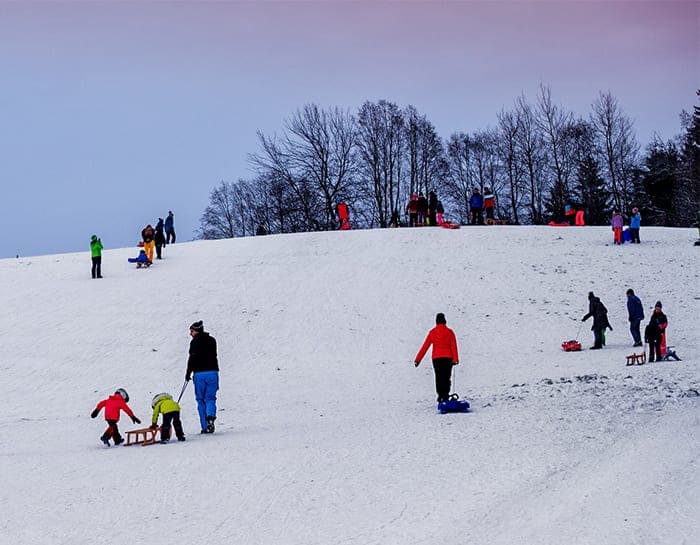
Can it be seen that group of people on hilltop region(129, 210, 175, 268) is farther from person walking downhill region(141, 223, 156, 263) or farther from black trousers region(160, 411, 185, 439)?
black trousers region(160, 411, 185, 439)

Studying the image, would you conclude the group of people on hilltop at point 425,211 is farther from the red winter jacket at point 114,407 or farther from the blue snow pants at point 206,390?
the red winter jacket at point 114,407

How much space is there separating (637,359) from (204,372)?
35.3ft

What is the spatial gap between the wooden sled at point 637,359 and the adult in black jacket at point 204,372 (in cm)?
979

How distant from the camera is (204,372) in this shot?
43.5 ft

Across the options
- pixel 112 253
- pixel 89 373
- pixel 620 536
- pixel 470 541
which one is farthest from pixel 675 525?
pixel 112 253

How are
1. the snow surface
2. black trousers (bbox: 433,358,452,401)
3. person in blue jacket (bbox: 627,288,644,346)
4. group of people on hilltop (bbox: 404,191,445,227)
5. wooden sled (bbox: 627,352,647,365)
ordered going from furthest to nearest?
group of people on hilltop (bbox: 404,191,445,227) < person in blue jacket (bbox: 627,288,644,346) < wooden sled (bbox: 627,352,647,365) < black trousers (bbox: 433,358,452,401) < the snow surface

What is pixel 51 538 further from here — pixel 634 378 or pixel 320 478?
pixel 634 378

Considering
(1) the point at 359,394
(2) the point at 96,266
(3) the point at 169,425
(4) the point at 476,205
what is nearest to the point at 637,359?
(1) the point at 359,394

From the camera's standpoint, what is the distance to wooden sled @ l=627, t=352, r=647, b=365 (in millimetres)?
17883

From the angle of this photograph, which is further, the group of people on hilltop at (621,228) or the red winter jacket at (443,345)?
the group of people on hilltop at (621,228)

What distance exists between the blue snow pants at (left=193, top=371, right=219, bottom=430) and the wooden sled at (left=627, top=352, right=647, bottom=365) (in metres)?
9.78

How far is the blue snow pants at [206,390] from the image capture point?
1325 centimetres

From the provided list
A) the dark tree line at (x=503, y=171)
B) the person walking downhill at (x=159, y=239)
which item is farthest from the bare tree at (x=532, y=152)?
the person walking downhill at (x=159, y=239)

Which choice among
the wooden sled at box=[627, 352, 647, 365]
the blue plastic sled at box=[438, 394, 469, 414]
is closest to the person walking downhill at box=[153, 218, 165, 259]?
the wooden sled at box=[627, 352, 647, 365]
